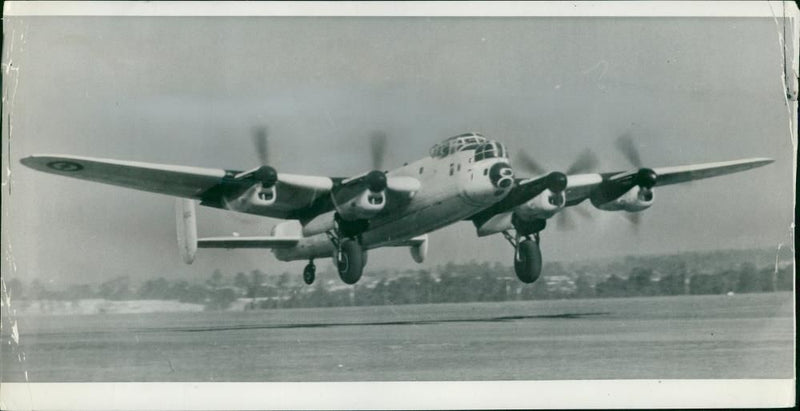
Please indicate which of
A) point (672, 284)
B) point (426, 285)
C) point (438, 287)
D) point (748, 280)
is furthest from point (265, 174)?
point (748, 280)

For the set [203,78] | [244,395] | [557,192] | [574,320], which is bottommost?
[244,395]

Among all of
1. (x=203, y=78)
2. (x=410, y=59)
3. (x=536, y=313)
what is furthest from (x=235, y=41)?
(x=536, y=313)

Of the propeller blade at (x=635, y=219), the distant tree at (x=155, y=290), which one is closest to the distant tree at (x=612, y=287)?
the propeller blade at (x=635, y=219)

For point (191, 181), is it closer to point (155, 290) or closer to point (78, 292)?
point (155, 290)

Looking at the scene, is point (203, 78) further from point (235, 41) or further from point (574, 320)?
point (574, 320)

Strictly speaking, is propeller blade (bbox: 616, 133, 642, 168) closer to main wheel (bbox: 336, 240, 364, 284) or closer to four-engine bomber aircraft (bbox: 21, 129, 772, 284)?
four-engine bomber aircraft (bbox: 21, 129, 772, 284)

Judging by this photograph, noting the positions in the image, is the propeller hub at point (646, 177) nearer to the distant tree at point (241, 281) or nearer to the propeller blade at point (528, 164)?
the propeller blade at point (528, 164)
